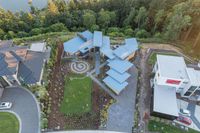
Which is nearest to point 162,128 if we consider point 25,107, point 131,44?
point 131,44

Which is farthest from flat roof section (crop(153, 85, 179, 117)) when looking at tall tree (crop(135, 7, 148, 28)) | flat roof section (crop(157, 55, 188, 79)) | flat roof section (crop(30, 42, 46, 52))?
flat roof section (crop(30, 42, 46, 52))

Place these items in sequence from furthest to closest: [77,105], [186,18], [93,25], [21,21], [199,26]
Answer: [21,21] < [93,25] < [199,26] < [186,18] < [77,105]

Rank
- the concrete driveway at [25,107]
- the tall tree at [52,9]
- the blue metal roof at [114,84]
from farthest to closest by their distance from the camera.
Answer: the tall tree at [52,9] → the blue metal roof at [114,84] → the concrete driveway at [25,107]

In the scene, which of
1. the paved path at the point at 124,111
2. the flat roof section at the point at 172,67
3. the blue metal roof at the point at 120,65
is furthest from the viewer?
the blue metal roof at the point at 120,65

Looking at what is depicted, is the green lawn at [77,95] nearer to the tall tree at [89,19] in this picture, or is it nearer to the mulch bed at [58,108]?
the mulch bed at [58,108]

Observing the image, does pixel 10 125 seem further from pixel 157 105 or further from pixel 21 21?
pixel 21 21

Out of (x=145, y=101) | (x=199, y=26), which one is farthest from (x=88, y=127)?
(x=199, y=26)

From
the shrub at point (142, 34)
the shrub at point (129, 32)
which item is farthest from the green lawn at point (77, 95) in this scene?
the shrub at point (142, 34)

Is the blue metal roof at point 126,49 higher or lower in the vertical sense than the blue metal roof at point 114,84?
higher
